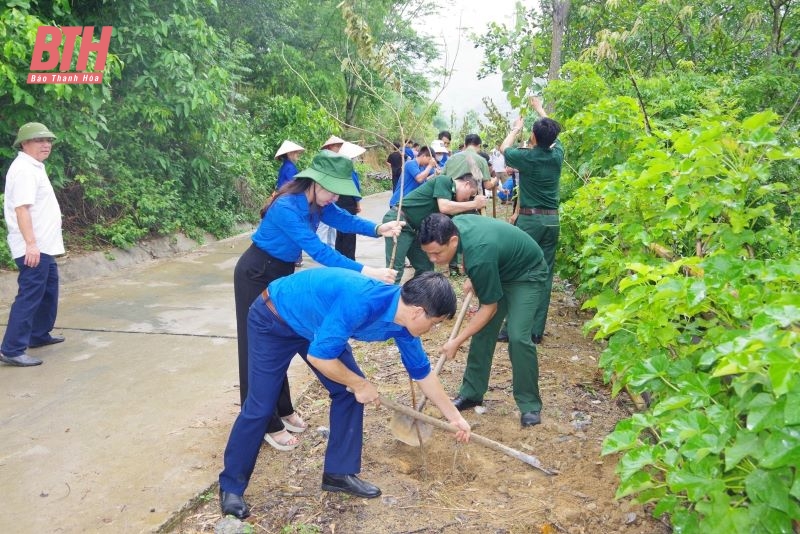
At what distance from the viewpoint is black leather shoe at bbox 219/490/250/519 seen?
9.78ft

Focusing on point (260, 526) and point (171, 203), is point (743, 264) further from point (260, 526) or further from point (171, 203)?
point (171, 203)

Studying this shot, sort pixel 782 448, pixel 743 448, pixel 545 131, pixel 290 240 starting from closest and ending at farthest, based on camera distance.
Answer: pixel 782 448
pixel 743 448
pixel 290 240
pixel 545 131

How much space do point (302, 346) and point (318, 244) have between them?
59 centimetres

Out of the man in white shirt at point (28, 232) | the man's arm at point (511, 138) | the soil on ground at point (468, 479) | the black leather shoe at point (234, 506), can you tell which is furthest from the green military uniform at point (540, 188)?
the man in white shirt at point (28, 232)

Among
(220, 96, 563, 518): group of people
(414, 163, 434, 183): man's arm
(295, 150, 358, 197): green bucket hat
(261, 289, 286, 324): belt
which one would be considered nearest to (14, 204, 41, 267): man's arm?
(220, 96, 563, 518): group of people

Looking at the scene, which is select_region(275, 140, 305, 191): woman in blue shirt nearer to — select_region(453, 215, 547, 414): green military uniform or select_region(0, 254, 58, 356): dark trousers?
select_region(0, 254, 58, 356): dark trousers

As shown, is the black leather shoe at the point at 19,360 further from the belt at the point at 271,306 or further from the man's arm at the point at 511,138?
the man's arm at the point at 511,138

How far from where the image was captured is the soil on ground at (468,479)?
3.00 meters

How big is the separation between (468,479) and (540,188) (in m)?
2.61

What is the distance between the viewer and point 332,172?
3.35 meters

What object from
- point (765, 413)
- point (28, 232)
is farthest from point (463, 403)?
point (28, 232)

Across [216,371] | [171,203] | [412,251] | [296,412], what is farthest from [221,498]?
[171,203]

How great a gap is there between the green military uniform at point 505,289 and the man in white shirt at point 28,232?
10.4 feet

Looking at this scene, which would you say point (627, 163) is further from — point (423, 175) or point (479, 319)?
point (423, 175)
